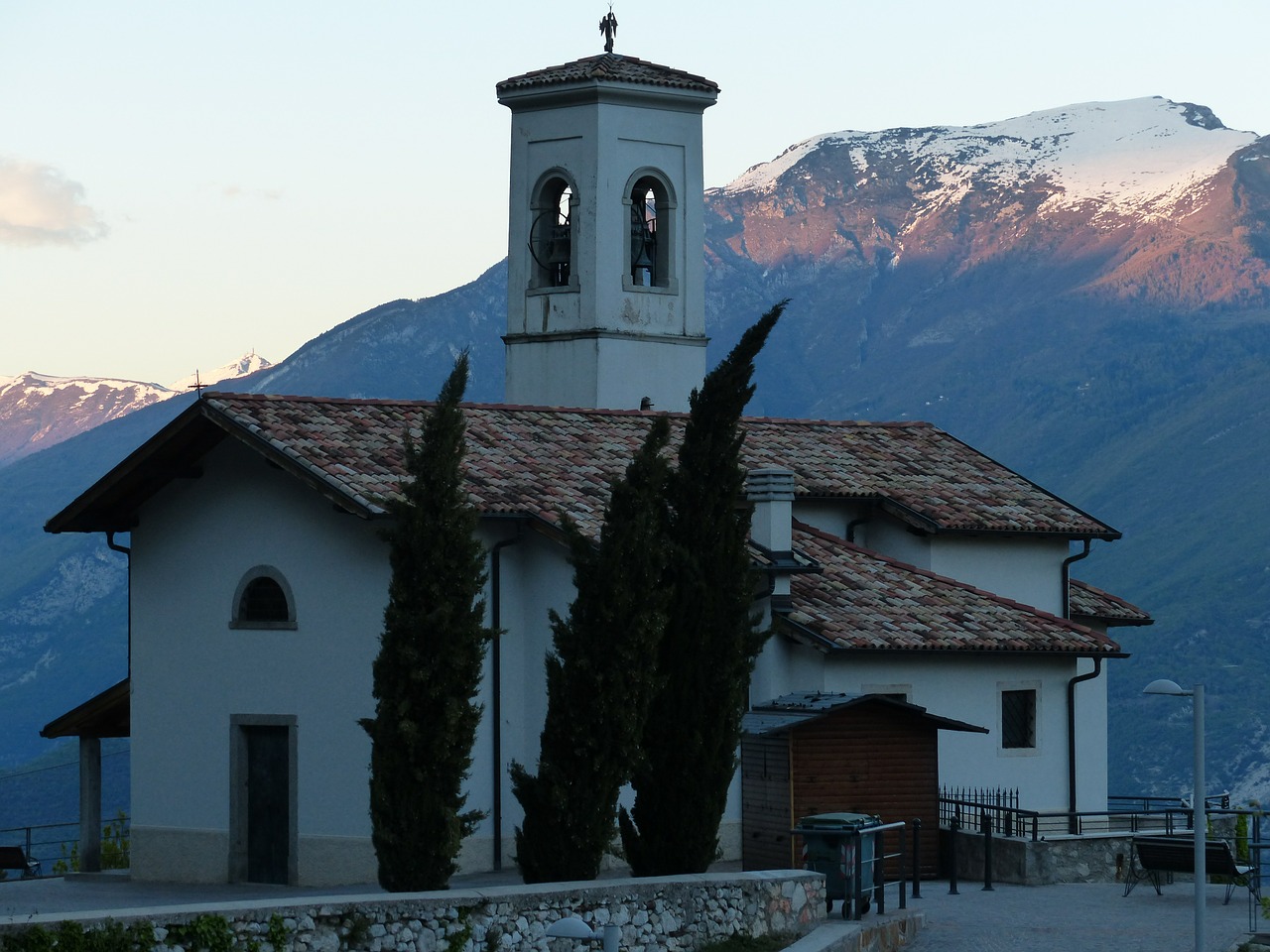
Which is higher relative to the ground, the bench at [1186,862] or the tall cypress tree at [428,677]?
the tall cypress tree at [428,677]

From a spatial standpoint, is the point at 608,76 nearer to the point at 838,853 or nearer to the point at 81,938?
the point at 838,853

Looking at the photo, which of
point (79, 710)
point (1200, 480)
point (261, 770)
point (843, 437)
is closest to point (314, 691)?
point (261, 770)

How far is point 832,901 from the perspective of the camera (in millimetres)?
19625

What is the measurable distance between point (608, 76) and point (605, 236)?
260 cm

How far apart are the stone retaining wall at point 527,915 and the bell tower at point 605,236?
15898 mm

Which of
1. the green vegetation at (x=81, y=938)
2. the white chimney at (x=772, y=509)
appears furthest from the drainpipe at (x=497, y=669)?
the green vegetation at (x=81, y=938)

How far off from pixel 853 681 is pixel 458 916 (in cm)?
848

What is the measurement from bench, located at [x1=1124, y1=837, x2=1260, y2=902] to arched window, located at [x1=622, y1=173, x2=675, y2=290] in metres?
15.0

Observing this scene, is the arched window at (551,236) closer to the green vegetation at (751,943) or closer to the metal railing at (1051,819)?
the metal railing at (1051,819)

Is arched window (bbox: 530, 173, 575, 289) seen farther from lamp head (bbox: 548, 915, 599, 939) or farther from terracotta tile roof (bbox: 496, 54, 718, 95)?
lamp head (bbox: 548, 915, 599, 939)

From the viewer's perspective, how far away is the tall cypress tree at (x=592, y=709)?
1909cm

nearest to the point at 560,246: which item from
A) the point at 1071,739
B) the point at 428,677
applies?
the point at 1071,739

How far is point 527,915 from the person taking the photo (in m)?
17.2

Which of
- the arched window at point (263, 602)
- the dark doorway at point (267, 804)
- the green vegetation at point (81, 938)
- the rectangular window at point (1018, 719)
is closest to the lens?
the green vegetation at point (81, 938)
